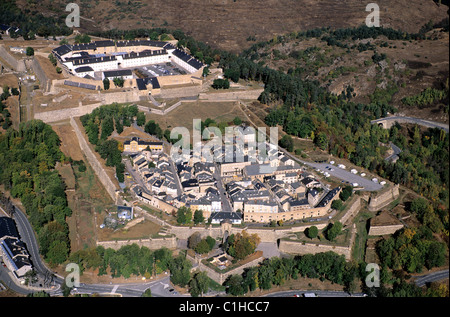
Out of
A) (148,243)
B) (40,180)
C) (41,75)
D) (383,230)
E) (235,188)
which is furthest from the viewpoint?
(41,75)

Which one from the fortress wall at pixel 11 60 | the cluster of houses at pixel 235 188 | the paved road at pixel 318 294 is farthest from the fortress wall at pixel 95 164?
the paved road at pixel 318 294

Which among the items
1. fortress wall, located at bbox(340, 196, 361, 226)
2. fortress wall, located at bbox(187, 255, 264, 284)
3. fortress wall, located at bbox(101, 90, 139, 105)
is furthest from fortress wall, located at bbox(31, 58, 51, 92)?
fortress wall, located at bbox(340, 196, 361, 226)

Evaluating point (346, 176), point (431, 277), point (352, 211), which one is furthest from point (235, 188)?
point (431, 277)

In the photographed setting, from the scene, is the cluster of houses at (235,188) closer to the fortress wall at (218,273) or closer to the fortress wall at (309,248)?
the fortress wall at (309,248)

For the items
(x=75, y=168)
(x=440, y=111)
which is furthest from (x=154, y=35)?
(x=440, y=111)

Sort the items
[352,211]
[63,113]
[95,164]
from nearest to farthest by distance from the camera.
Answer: [352,211]
[95,164]
[63,113]

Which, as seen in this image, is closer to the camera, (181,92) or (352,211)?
(352,211)

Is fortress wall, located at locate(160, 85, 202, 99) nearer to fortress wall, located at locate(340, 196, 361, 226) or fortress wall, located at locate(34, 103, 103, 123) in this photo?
fortress wall, located at locate(34, 103, 103, 123)

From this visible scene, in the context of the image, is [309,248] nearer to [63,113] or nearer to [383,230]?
[383,230]

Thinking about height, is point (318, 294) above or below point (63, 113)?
below

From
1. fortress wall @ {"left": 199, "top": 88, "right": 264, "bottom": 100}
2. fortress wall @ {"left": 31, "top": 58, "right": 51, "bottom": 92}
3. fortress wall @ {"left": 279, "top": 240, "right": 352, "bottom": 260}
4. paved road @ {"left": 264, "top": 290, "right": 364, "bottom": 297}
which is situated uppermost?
fortress wall @ {"left": 31, "top": 58, "right": 51, "bottom": 92}
